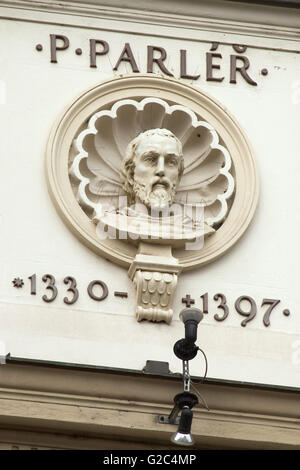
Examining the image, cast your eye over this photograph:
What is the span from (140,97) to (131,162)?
69 cm

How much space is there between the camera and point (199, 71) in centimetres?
1788

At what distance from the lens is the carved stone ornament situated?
16781mm

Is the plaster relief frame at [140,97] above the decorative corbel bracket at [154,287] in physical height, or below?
above

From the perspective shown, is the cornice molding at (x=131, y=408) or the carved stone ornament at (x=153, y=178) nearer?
the cornice molding at (x=131, y=408)

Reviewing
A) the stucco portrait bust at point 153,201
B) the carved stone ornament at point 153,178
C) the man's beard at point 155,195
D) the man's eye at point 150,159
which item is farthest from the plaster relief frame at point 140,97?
the man's eye at point 150,159

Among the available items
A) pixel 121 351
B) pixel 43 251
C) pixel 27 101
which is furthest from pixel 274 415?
pixel 27 101

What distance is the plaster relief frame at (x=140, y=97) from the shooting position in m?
16.8

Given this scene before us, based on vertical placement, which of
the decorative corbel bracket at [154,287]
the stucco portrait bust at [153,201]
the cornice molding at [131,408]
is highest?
the stucco portrait bust at [153,201]

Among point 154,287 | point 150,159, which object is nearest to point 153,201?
point 150,159

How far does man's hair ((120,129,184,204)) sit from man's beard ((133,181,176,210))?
0.13 m

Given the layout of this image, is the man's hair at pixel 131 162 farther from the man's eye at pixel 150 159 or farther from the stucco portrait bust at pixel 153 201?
the man's eye at pixel 150 159

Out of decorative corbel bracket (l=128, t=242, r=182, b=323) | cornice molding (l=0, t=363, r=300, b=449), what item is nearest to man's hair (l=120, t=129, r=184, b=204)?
decorative corbel bracket (l=128, t=242, r=182, b=323)

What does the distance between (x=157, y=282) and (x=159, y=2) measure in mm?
2854

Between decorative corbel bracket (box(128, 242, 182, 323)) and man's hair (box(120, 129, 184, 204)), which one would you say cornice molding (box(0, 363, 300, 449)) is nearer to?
decorative corbel bracket (box(128, 242, 182, 323))
